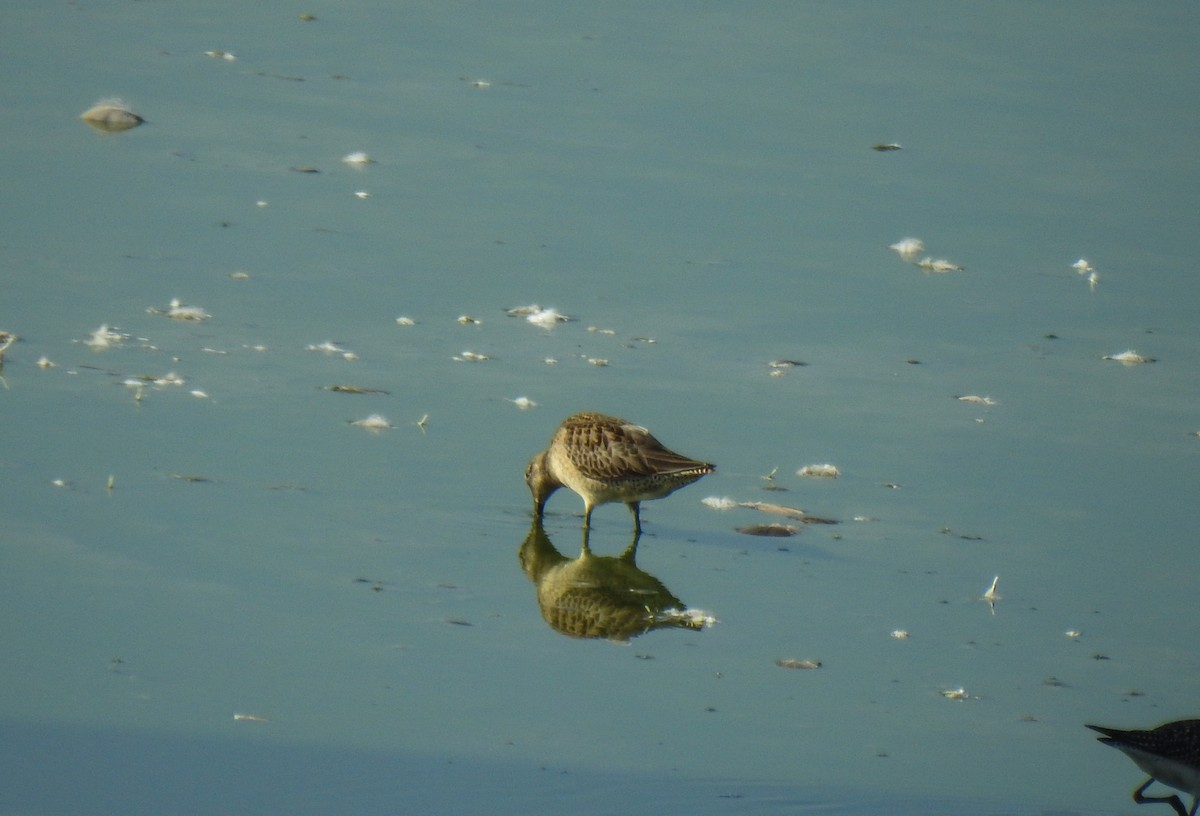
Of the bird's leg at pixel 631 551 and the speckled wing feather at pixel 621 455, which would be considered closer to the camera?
the bird's leg at pixel 631 551

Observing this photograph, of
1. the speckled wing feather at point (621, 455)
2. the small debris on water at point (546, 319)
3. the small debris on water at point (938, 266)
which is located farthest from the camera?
the small debris on water at point (938, 266)

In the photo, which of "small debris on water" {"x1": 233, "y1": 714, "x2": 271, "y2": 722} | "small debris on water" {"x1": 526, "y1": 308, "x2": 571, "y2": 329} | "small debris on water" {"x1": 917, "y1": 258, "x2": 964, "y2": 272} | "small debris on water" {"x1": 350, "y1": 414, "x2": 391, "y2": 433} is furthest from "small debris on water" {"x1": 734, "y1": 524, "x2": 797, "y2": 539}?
"small debris on water" {"x1": 917, "y1": 258, "x2": 964, "y2": 272}

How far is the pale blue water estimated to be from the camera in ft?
25.0

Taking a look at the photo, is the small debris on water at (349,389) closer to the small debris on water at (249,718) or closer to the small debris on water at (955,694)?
the small debris on water at (249,718)

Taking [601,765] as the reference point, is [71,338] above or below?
above

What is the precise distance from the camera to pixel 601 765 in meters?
7.34

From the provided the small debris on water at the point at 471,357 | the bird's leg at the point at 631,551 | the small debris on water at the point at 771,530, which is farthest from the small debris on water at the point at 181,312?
the small debris on water at the point at 771,530

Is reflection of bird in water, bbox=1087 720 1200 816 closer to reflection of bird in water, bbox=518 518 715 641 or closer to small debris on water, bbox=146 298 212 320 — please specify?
reflection of bird in water, bbox=518 518 715 641

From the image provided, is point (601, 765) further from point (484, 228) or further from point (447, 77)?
point (447, 77)

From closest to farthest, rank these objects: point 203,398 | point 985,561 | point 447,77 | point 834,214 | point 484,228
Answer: point 985,561 → point 203,398 → point 484,228 → point 834,214 → point 447,77

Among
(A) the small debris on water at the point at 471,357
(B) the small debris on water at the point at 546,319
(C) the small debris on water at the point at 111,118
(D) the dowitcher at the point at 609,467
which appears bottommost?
(D) the dowitcher at the point at 609,467

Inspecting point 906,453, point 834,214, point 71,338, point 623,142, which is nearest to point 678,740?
point 906,453

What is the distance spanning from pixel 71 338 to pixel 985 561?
6197 mm

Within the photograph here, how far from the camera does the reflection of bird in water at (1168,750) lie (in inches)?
278
